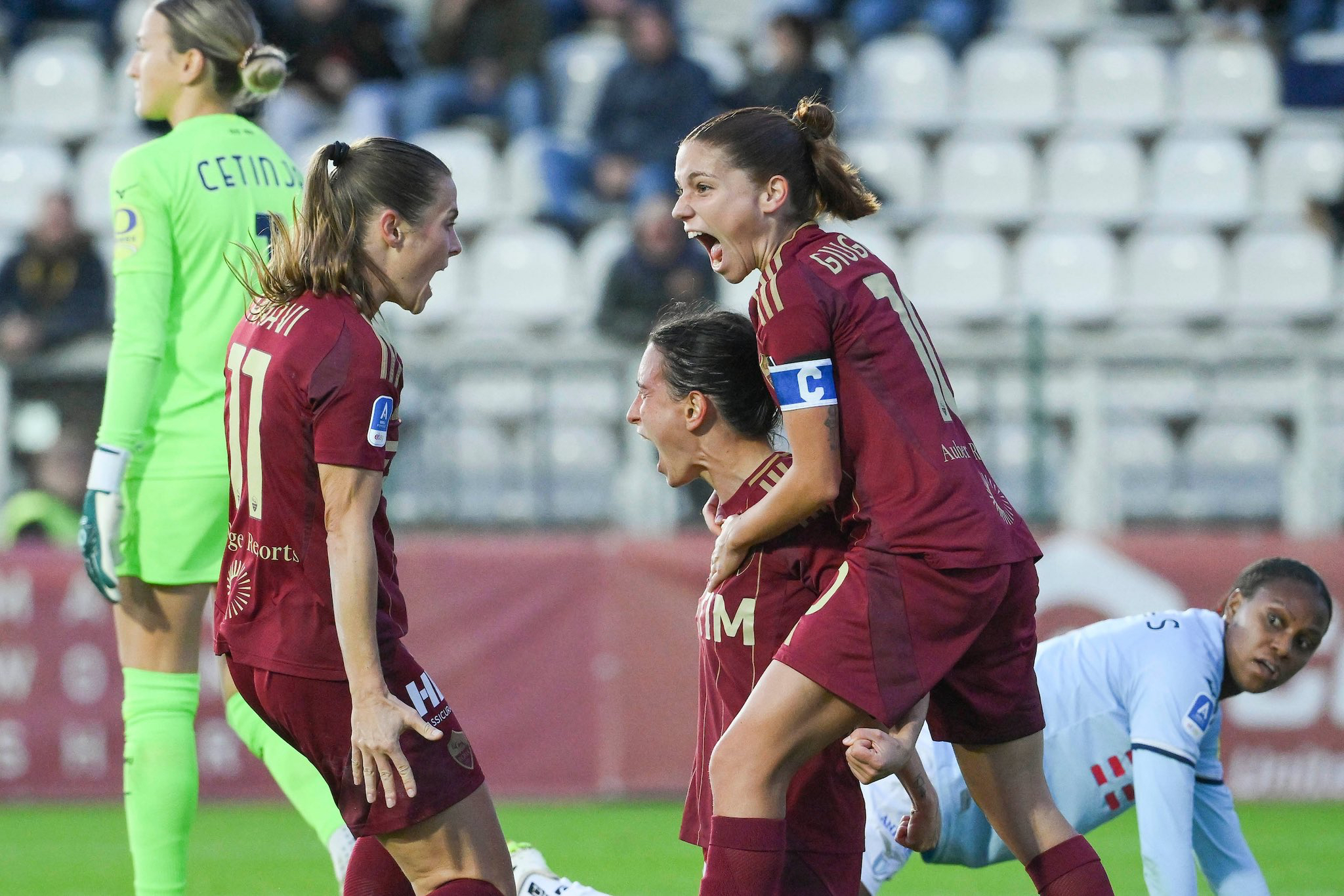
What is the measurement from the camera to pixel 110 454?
3.93 m

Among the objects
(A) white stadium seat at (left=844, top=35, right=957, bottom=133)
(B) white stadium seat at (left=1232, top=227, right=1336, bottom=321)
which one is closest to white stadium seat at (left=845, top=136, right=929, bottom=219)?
(A) white stadium seat at (left=844, top=35, right=957, bottom=133)

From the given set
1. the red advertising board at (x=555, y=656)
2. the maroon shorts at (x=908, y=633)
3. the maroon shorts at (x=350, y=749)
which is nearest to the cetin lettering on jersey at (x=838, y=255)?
the maroon shorts at (x=908, y=633)

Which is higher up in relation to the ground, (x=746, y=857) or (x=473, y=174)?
(x=473, y=174)

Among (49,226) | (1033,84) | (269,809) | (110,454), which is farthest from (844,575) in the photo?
(1033,84)

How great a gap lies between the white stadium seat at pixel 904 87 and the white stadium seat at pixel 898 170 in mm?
381

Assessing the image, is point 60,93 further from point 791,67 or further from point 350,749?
point 350,749

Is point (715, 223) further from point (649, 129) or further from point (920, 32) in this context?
point (920, 32)

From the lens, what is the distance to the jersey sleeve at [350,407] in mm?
2832

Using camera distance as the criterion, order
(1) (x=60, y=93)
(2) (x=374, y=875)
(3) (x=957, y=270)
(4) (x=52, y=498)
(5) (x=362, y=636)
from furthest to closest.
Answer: (1) (x=60, y=93) → (3) (x=957, y=270) → (4) (x=52, y=498) → (2) (x=374, y=875) → (5) (x=362, y=636)

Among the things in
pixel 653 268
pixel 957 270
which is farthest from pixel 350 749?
pixel 957 270

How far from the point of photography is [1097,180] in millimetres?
10664

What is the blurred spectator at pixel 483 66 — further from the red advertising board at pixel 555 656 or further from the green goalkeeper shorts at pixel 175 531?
the green goalkeeper shorts at pixel 175 531

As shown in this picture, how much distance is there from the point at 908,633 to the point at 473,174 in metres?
8.02

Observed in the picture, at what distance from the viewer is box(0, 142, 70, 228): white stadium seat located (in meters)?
10.5
